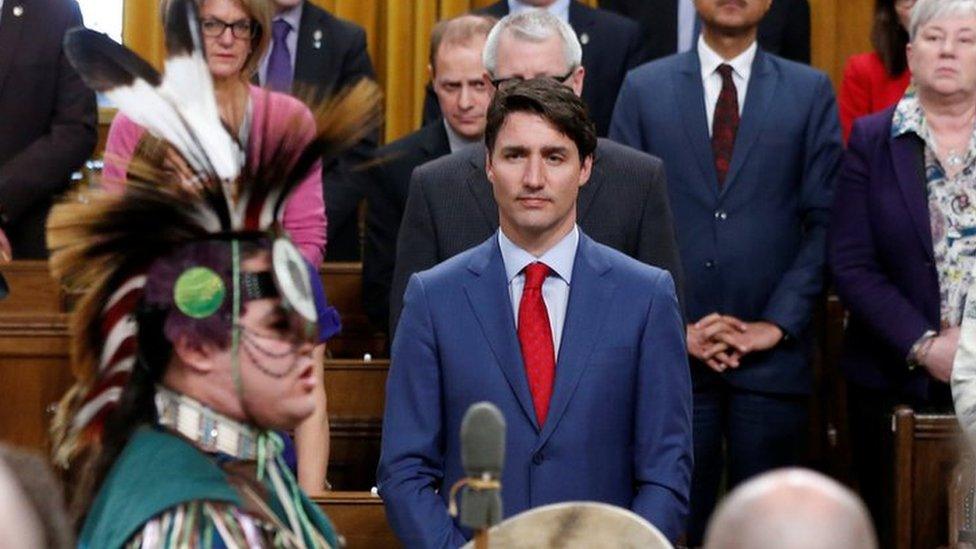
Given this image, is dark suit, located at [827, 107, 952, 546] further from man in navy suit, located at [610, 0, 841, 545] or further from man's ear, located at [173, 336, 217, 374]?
man's ear, located at [173, 336, 217, 374]

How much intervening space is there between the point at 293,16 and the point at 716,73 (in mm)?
1595

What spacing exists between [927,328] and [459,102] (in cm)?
151

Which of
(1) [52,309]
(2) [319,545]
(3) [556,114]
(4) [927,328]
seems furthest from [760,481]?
(1) [52,309]

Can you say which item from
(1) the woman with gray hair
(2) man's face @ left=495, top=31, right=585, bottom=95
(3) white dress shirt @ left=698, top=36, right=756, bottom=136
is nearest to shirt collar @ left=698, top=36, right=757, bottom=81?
(3) white dress shirt @ left=698, top=36, right=756, bottom=136

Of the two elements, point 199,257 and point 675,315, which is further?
point 675,315

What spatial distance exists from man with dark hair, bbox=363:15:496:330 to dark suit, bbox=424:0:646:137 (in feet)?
2.00

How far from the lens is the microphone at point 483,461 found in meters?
2.77

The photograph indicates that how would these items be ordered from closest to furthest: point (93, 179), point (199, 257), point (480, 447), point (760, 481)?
1. point (760, 481)
2. point (480, 447)
3. point (199, 257)
4. point (93, 179)

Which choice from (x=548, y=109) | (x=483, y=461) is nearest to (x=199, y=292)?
(x=483, y=461)

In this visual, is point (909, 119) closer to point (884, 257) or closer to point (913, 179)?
point (913, 179)

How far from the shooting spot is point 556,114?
459cm

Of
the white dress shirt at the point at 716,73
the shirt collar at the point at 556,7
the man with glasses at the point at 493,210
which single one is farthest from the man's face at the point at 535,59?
the shirt collar at the point at 556,7

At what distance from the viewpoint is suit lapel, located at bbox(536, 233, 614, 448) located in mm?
4379

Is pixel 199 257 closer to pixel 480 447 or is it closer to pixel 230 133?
pixel 230 133
